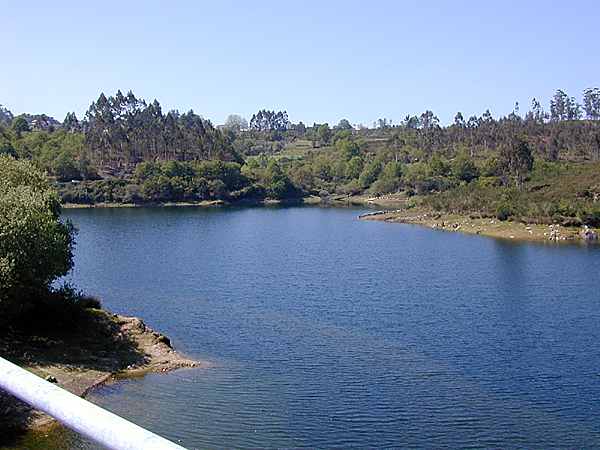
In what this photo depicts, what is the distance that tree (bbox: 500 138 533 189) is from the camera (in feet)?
464

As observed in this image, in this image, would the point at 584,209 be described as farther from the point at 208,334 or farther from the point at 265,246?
the point at 208,334

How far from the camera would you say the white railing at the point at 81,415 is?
3467 mm

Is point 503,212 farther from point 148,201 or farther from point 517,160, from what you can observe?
point 148,201

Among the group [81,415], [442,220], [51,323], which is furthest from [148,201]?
[81,415]

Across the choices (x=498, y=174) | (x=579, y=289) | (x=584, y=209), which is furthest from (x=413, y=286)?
(x=498, y=174)

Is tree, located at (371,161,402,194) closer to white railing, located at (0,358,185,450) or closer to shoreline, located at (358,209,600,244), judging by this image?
shoreline, located at (358,209,600,244)

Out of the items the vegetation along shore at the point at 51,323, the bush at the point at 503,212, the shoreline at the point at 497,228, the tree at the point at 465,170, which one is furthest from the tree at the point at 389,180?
the vegetation along shore at the point at 51,323

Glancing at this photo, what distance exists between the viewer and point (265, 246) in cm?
9281

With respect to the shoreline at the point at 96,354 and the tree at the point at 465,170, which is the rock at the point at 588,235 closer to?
the shoreline at the point at 96,354

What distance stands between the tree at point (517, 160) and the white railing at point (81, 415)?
143123 mm

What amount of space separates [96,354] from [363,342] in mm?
15754

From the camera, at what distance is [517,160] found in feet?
466

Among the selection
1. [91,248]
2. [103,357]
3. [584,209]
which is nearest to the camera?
[103,357]

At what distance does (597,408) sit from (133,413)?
21.0 metres
